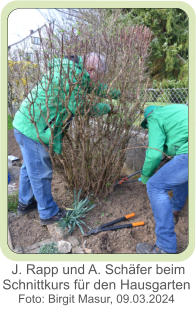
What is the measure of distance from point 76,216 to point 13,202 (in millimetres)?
979

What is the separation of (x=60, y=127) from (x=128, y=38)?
1.13m

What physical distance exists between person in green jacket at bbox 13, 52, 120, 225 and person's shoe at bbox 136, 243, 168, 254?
1.03 m

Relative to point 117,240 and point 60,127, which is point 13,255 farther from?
point 60,127

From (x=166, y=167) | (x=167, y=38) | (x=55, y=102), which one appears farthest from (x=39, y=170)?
(x=167, y=38)

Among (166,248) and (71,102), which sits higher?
(71,102)

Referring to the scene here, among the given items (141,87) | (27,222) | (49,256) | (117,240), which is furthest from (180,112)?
(27,222)

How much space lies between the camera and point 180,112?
212 centimetres

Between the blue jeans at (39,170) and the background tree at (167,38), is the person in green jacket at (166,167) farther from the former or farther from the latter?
the background tree at (167,38)

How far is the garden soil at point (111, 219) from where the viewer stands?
2225 mm

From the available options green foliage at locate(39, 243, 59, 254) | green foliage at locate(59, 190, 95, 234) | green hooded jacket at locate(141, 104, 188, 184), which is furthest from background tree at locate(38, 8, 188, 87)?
green foliage at locate(39, 243, 59, 254)

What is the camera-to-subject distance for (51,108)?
2041 mm

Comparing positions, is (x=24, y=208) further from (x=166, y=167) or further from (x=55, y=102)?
(x=166, y=167)

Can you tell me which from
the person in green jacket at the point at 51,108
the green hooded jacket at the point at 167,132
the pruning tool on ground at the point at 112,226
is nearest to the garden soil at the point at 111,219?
the pruning tool on ground at the point at 112,226

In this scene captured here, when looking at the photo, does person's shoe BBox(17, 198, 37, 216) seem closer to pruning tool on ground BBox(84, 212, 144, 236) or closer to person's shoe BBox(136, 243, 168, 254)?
pruning tool on ground BBox(84, 212, 144, 236)
